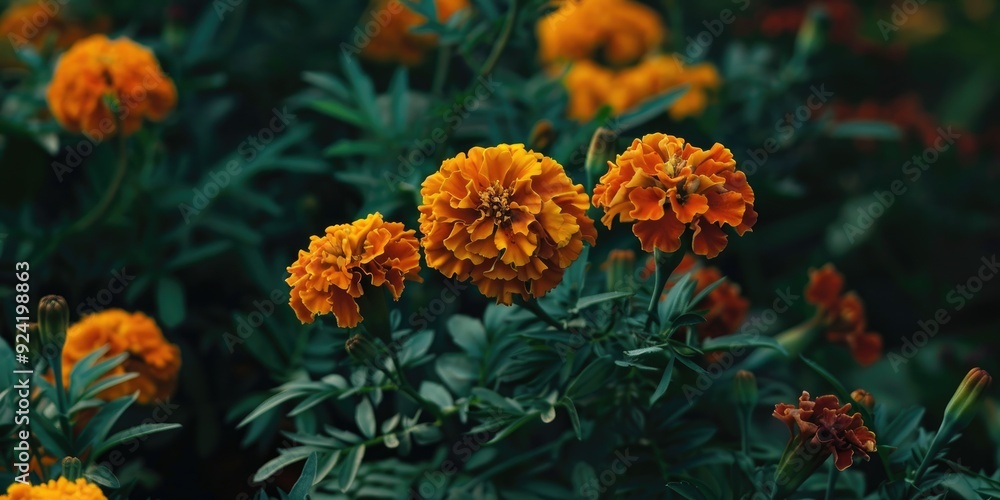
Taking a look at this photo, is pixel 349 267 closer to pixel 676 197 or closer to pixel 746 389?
pixel 676 197

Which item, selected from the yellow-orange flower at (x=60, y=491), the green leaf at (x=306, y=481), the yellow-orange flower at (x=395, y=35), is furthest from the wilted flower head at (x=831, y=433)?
the yellow-orange flower at (x=395, y=35)

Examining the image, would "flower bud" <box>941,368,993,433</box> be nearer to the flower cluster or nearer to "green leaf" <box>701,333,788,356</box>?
"green leaf" <box>701,333,788,356</box>

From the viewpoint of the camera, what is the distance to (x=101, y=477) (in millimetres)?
918

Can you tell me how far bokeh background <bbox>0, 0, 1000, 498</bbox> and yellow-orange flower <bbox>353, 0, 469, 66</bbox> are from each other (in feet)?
0.20

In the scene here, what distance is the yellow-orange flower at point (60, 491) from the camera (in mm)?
818

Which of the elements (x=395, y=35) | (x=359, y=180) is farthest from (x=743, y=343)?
(x=395, y=35)

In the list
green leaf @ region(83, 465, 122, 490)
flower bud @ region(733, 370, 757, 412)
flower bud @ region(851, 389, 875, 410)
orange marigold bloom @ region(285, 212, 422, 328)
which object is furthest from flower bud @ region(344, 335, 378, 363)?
flower bud @ region(851, 389, 875, 410)

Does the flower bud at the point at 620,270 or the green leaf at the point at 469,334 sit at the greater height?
the flower bud at the point at 620,270

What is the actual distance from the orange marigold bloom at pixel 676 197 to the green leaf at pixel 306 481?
1.18ft

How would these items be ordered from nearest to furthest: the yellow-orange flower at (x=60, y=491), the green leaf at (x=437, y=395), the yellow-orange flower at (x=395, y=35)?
the yellow-orange flower at (x=60, y=491) < the green leaf at (x=437, y=395) < the yellow-orange flower at (x=395, y=35)

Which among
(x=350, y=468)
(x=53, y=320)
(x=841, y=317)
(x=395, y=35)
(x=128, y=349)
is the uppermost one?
(x=395, y=35)

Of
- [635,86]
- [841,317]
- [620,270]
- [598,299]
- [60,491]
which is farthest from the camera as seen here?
[635,86]

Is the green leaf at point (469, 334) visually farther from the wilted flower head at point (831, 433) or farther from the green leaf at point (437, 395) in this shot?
the wilted flower head at point (831, 433)

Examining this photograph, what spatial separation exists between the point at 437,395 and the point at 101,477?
0.35 meters
